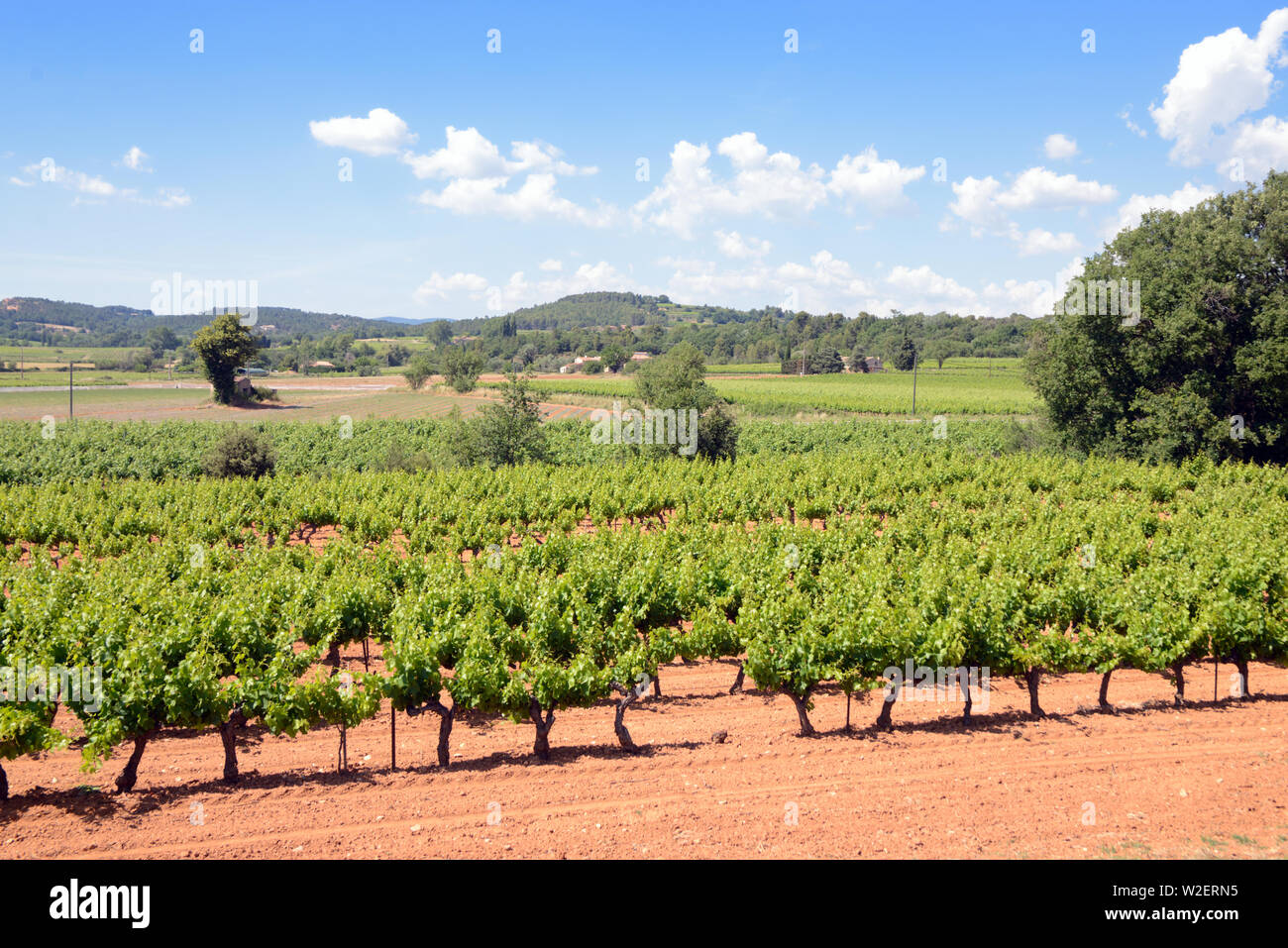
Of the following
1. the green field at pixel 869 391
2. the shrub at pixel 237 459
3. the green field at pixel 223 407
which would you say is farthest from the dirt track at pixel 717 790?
the green field at pixel 223 407

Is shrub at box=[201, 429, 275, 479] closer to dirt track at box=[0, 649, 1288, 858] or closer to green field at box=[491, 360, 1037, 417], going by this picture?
green field at box=[491, 360, 1037, 417]

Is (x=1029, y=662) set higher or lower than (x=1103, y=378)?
lower

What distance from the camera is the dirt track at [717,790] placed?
30.8ft

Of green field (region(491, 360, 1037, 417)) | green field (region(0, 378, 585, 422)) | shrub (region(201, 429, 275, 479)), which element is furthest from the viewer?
green field (region(491, 360, 1037, 417))

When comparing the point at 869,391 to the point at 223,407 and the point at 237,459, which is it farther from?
the point at 223,407

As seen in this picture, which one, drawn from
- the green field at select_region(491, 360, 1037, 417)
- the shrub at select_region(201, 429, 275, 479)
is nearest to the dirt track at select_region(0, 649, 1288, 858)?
the shrub at select_region(201, 429, 275, 479)

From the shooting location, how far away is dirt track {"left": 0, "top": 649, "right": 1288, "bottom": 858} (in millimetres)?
9398

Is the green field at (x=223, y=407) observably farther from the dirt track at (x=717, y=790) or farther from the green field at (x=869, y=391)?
the dirt track at (x=717, y=790)

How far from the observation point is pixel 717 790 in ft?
35.6

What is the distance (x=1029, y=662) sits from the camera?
1340 cm

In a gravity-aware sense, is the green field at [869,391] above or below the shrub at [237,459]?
above
